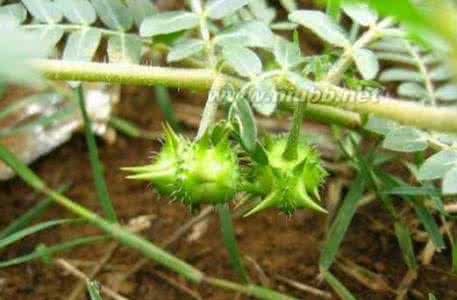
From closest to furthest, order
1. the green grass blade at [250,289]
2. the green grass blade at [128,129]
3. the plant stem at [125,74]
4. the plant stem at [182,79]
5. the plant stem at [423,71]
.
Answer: the plant stem at [182,79] < the plant stem at [125,74] < the green grass blade at [250,289] < the plant stem at [423,71] < the green grass blade at [128,129]

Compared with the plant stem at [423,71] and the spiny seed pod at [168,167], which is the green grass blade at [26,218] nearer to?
the spiny seed pod at [168,167]

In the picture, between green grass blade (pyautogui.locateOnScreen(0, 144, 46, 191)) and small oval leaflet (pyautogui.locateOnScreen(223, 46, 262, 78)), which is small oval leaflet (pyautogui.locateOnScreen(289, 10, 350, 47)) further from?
green grass blade (pyautogui.locateOnScreen(0, 144, 46, 191))

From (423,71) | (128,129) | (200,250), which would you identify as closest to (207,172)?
(200,250)

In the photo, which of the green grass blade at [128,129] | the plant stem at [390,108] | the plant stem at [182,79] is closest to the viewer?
the plant stem at [390,108]

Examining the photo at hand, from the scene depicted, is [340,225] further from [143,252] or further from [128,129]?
[128,129]

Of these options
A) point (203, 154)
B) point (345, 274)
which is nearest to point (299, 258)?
point (345, 274)

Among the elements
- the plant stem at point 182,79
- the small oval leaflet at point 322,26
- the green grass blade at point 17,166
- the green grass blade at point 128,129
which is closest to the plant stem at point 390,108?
the plant stem at point 182,79

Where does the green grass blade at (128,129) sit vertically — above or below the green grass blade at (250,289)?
above
